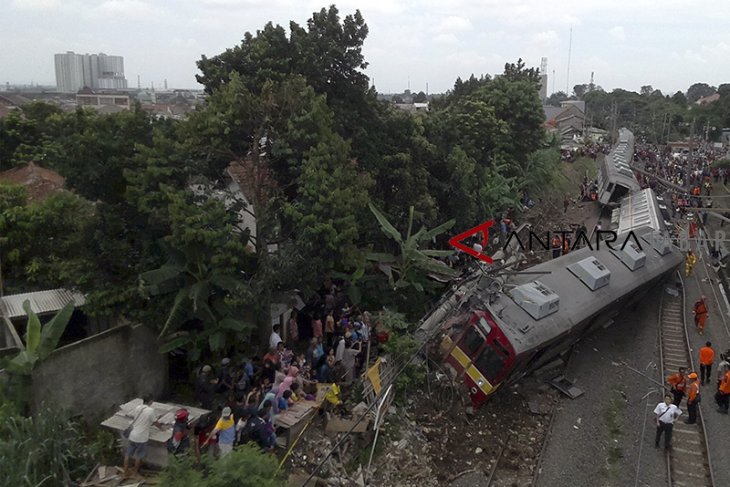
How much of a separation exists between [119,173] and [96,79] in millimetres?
195166

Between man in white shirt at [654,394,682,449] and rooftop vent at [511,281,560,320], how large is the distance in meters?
2.98

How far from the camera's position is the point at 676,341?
60.5ft

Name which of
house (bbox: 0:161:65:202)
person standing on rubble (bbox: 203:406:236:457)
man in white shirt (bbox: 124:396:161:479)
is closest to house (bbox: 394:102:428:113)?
house (bbox: 0:161:65:202)

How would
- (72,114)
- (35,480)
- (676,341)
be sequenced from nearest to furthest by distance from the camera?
(35,480) < (72,114) < (676,341)

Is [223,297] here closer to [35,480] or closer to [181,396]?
[181,396]

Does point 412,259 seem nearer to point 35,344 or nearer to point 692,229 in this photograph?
point 35,344

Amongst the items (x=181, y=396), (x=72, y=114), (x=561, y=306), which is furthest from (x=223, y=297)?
(x=561, y=306)

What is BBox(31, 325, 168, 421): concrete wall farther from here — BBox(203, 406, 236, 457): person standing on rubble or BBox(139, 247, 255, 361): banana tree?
BBox(203, 406, 236, 457): person standing on rubble

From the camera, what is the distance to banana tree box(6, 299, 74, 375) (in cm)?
995

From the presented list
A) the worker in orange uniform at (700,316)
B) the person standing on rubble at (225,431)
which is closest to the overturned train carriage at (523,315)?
the worker in orange uniform at (700,316)

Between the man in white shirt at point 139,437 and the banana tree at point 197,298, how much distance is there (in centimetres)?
233

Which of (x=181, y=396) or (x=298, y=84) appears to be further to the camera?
(x=298, y=84)

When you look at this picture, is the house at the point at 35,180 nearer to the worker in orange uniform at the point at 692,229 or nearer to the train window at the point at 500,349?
the train window at the point at 500,349

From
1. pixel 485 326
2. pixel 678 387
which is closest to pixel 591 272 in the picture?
pixel 678 387
